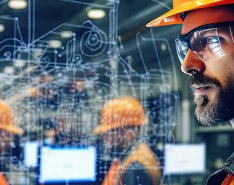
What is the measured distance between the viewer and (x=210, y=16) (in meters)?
2.02

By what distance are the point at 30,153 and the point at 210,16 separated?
106 centimetres

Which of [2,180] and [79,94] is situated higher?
[79,94]

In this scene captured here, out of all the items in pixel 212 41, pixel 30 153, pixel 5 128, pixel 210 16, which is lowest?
pixel 30 153

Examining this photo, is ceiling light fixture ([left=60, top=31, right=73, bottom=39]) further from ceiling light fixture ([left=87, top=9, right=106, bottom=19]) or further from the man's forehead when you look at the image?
the man's forehead

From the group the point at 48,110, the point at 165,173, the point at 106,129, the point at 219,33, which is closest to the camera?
the point at 219,33

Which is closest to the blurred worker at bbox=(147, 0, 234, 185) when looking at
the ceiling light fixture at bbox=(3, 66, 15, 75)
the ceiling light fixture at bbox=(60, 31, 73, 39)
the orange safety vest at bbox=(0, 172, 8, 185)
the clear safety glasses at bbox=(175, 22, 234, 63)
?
the clear safety glasses at bbox=(175, 22, 234, 63)

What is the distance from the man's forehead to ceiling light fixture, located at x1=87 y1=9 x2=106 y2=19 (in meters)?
0.74

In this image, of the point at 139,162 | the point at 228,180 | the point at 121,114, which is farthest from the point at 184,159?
the point at 228,180

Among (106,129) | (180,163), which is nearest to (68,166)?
(106,129)

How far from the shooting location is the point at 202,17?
2.04m

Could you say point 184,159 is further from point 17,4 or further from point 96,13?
point 17,4

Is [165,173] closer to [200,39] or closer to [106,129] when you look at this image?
[106,129]

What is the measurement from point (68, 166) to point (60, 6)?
0.79 m

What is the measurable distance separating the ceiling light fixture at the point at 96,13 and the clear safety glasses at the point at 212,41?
798 mm
